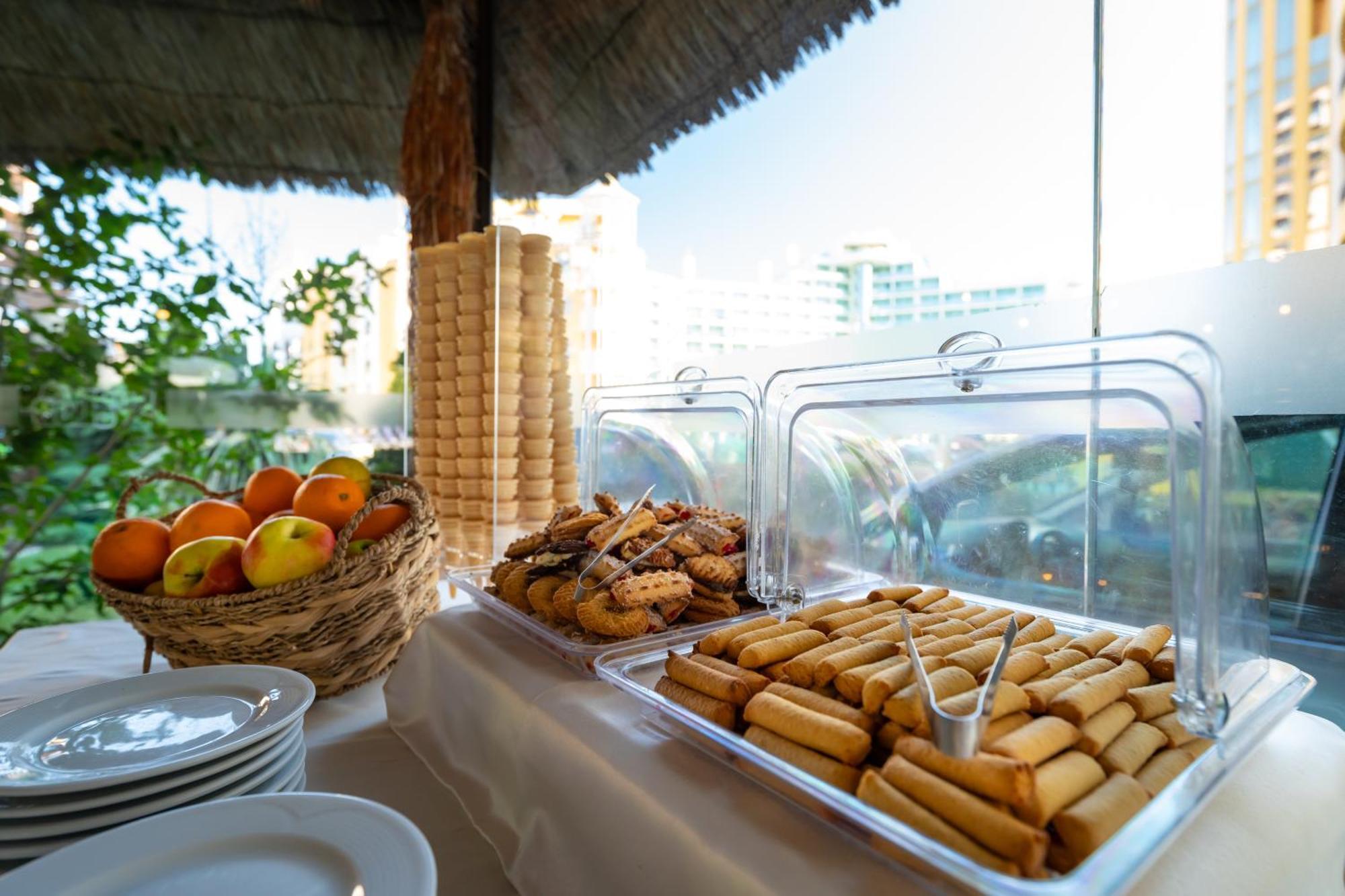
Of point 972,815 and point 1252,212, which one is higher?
point 1252,212

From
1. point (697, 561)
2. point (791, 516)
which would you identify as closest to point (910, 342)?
point (791, 516)

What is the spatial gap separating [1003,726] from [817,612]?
26cm

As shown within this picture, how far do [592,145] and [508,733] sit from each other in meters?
2.24

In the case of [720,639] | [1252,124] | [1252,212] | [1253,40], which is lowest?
[720,639]

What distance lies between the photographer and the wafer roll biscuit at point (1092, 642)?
1.83ft

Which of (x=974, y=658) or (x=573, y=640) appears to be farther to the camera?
(x=573, y=640)

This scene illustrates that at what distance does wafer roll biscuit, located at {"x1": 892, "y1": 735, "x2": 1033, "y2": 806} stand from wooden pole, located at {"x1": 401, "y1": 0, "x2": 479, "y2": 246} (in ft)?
6.37

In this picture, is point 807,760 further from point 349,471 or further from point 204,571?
point 349,471

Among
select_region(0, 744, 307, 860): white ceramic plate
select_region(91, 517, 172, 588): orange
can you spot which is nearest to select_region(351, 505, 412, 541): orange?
select_region(91, 517, 172, 588): orange

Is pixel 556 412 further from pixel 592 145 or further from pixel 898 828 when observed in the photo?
pixel 592 145

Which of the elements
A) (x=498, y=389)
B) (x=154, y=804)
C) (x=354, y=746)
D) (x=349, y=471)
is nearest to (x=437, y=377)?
(x=498, y=389)

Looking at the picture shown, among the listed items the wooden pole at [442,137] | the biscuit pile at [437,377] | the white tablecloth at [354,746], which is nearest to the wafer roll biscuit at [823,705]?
the white tablecloth at [354,746]

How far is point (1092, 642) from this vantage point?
0.57 meters

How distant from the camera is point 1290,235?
0.77 m
